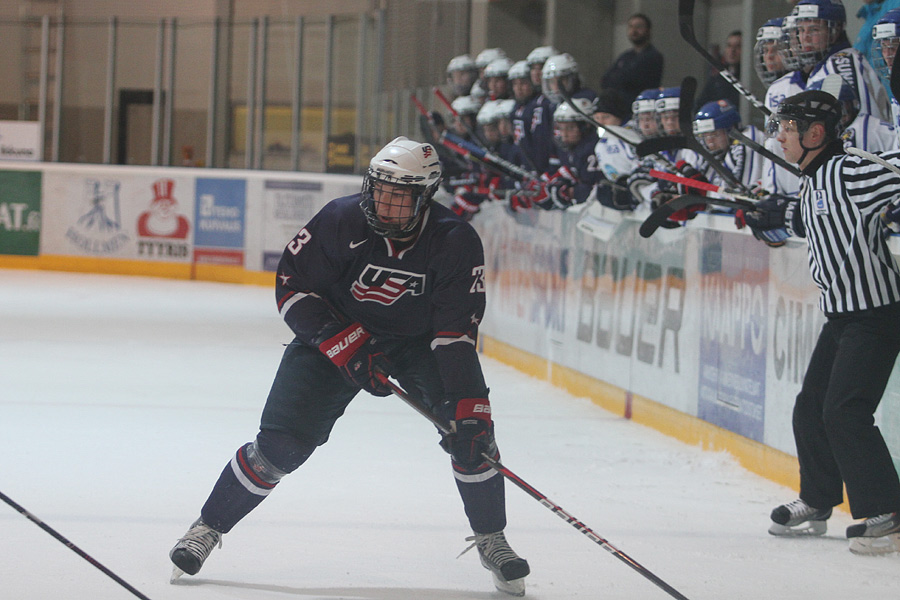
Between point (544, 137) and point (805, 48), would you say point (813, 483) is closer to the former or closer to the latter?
point (805, 48)

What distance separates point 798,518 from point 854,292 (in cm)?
80

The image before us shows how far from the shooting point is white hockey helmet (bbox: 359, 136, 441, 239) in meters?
3.14

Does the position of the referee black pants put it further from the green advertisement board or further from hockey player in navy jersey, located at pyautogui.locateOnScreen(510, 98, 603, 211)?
the green advertisement board

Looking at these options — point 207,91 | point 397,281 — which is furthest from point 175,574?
point 207,91

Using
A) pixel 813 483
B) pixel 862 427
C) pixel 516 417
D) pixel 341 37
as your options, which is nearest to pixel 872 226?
pixel 862 427

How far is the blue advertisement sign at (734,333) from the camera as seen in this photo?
4938 millimetres

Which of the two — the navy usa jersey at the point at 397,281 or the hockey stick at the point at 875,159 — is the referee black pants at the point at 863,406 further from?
the navy usa jersey at the point at 397,281

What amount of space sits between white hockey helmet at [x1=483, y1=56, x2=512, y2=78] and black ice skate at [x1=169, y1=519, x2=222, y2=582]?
5747mm

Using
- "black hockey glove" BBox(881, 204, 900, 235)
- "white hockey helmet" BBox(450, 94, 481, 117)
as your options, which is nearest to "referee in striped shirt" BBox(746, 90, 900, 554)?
"black hockey glove" BBox(881, 204, 900, 235)

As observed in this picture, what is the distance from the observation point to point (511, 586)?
3240 millimetres

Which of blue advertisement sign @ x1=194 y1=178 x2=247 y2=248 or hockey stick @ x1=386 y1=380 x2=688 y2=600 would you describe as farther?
blue advertisement sign @ x1=194 y1=178 x2=247 y2=248

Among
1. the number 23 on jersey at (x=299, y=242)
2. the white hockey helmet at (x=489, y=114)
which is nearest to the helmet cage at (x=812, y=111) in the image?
the number 23 on jersey at (x=299, y=242)

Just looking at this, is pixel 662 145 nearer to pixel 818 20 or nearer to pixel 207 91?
pixel 818 20

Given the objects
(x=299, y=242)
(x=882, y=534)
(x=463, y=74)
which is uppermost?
(x=463, y=74)
